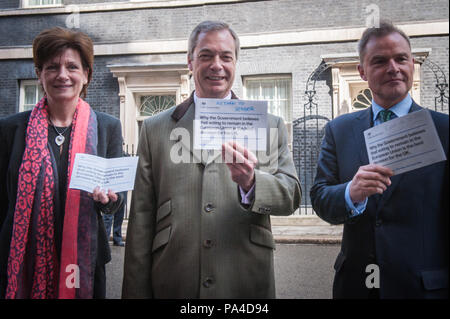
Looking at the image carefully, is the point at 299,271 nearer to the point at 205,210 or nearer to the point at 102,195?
the point at 205,210

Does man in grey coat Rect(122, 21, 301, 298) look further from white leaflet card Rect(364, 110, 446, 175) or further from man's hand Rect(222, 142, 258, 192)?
white leaflet card Rect(364, 110, 446, 175)

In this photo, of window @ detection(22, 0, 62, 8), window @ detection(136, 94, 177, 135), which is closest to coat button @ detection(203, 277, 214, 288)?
window @ detection(22, 0, 62, 8)

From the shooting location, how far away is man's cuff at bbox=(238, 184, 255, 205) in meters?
1.57

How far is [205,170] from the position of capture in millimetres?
1688

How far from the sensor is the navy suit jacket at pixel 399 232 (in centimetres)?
146

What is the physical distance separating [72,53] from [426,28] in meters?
5.48

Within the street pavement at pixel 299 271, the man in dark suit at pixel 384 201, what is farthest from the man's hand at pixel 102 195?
the street pavement at pixel 299 271

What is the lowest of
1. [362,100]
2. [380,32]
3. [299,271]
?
[299,271]

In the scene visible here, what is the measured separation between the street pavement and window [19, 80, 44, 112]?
2298 millimetres

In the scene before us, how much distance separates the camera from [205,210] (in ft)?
5.40

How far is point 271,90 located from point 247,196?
18.7ft

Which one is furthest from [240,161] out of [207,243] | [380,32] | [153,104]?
[153,104]

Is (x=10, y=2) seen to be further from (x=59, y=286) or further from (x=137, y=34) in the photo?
(x=59, y=286)
